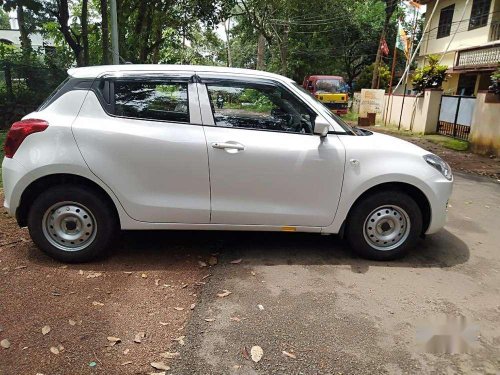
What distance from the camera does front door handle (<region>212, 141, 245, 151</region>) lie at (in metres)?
3.68

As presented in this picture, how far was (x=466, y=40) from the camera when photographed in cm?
2039

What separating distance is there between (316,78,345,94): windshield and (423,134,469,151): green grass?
889 centimetres

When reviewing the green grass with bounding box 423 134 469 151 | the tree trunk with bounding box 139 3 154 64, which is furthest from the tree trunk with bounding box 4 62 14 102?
the green grass with bounding box 423 134 469 151

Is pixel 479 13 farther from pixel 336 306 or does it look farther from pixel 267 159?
pixel 336 306

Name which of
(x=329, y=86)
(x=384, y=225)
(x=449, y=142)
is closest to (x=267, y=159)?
(x=384, y=225)

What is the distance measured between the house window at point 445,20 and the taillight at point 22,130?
2310cm

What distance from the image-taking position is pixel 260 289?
3500 millimetres

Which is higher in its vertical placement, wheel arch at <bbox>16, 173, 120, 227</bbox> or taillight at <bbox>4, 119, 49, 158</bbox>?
taillight at <bbox>4, 119, 49, 158</bbox>

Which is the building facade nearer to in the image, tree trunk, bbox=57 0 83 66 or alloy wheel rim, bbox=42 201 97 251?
tree trunk, bbox=57 0 83 66

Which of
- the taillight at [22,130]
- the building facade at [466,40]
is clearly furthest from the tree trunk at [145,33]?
the taillight at [22,130]

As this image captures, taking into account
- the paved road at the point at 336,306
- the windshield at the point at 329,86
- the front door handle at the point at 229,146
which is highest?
the windshield at the point at 329,86

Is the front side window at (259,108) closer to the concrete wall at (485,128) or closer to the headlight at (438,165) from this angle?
the headlight at (438,165)

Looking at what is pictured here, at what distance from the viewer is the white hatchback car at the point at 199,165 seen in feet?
12.0

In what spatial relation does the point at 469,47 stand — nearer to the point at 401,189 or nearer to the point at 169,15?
the point at 169,15
